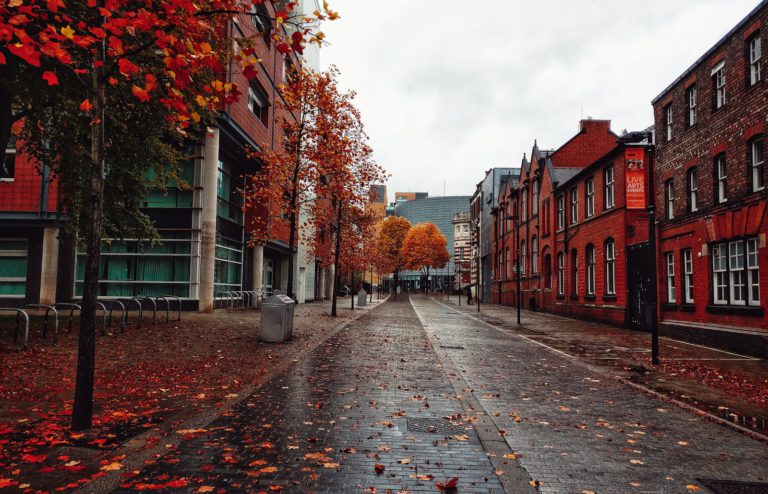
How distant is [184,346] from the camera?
12.4 meters

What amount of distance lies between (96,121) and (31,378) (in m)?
4.82

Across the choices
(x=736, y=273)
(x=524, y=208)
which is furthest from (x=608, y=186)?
(x=524, y=208)

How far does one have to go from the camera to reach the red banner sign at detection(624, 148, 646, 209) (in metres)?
22.2

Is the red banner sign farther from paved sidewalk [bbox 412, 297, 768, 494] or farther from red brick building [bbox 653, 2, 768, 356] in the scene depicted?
paved sidewalk [bbox 412, 297, 768, 494]

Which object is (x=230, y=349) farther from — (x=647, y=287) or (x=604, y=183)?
(x=604, y=183)

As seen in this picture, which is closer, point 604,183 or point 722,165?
point 722,165

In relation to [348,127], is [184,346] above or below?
below

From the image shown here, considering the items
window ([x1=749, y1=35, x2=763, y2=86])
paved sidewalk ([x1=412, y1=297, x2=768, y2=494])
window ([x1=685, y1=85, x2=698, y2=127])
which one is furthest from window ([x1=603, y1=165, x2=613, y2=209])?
paved sidewalk ([x1=412, y1=297, x2=768, y2=494])

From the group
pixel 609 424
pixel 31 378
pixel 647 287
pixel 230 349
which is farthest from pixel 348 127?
pixel 609 424

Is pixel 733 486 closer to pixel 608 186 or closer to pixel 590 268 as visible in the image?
pixel 608 186

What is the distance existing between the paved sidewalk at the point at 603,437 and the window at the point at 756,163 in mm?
8342

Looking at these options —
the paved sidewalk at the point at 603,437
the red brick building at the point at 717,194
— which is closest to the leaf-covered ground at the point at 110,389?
the paved sidewalk at the point at 603,437

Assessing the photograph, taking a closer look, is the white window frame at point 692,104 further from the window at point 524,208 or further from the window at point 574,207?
the window at point 524,208

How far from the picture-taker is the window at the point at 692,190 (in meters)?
17.5
